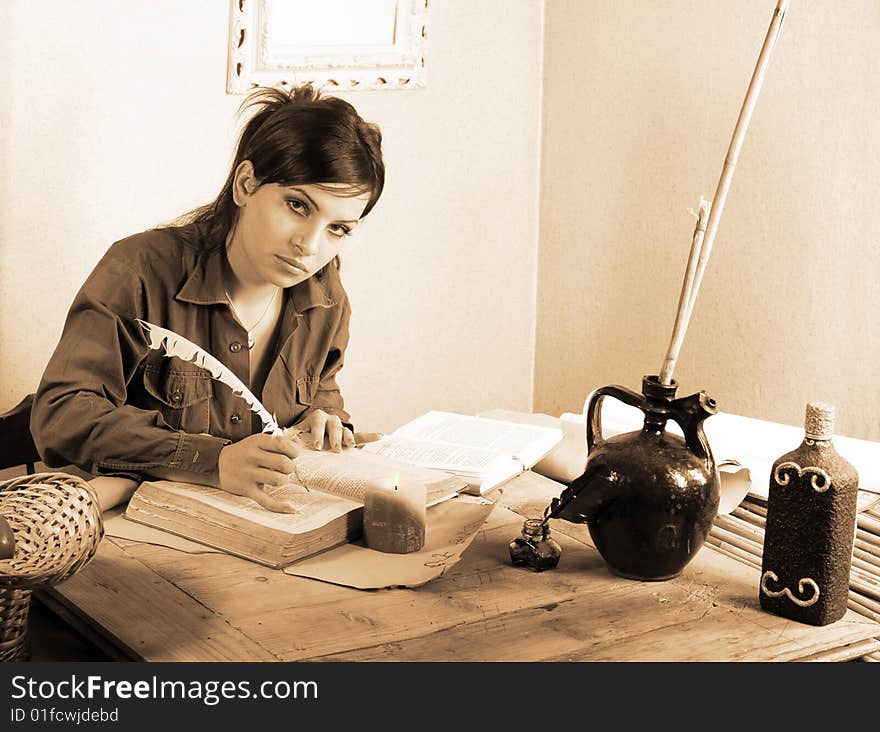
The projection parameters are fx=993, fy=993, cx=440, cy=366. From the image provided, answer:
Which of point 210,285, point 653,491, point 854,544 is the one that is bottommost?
point 854,544

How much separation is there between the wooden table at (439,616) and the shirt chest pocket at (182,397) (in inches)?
17.2

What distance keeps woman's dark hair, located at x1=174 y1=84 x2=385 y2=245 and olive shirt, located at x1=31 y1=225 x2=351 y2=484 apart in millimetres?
116

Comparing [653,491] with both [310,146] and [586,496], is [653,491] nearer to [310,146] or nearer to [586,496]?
[586,496]

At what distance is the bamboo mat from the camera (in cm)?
104

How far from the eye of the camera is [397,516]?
1083 millimetres

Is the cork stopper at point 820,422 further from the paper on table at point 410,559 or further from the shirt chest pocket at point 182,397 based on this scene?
the shirt chest pocket at point 182,397

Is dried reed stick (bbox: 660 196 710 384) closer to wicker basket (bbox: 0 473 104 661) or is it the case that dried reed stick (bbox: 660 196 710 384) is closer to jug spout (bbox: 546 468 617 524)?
jug spout (bbox: 546 468 617 524)

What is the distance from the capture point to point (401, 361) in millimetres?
2902

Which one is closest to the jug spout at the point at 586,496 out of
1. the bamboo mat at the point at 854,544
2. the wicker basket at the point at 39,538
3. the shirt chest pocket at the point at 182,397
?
the bamboo mat at the point at 854,544

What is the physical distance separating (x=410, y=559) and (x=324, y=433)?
29 cm

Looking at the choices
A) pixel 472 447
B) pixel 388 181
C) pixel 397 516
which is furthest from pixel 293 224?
pixel 388 181

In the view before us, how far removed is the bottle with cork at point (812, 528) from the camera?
924 millimetres
